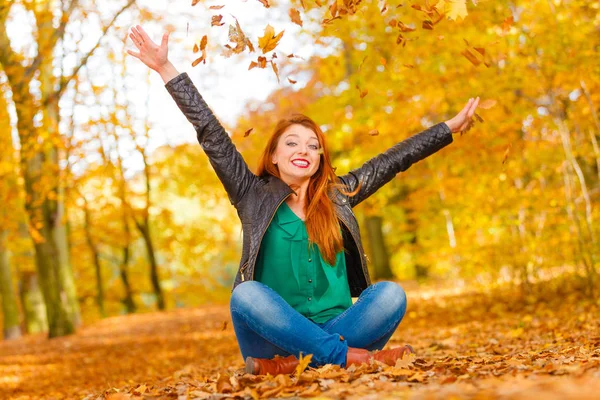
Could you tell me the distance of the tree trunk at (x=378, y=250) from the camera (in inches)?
621

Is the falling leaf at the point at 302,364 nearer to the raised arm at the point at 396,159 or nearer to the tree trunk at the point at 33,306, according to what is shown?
the raised arm at the point at 396,159

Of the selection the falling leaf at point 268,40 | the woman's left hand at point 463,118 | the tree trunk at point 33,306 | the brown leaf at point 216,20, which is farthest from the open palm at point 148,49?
the tree trunk at point 33,306

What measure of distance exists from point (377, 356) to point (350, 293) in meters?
0.62

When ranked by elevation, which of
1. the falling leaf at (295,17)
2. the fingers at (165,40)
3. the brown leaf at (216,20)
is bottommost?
the fingers at (165,40)

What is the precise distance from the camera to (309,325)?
3389 millimetres

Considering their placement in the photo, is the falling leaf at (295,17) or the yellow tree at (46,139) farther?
the yellow tree at (46,139)

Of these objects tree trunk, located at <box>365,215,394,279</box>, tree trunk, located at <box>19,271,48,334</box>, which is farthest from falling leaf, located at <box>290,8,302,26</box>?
tree trunk, located at <box>19,271,48,334</box>

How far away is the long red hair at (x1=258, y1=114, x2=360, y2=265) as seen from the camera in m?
3.76

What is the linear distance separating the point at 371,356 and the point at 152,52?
2.07 metres

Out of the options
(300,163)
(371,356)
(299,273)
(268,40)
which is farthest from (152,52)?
(371,356)

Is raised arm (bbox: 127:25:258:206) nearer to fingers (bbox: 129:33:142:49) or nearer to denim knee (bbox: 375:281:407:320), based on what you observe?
fingers (bbox: 129:33:142:49)

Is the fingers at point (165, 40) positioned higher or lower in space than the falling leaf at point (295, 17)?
lower

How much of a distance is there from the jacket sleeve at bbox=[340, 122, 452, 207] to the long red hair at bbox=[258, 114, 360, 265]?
9 cm

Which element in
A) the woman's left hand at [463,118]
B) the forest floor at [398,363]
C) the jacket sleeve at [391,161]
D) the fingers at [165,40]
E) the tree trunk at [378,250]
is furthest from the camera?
the tree trunk at [378,250]
